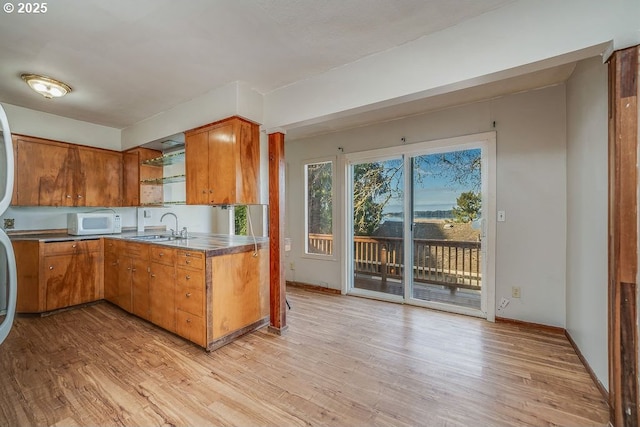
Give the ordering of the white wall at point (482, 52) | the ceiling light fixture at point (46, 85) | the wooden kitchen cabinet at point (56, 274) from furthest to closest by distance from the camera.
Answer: the wooden kitchen cabinet at point (56, 274) < the ceiling light fixture at point (46, 85) < the white wall at point (482, 52)

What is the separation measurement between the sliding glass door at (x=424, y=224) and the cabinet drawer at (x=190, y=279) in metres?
2.26

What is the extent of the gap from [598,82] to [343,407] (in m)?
2.85

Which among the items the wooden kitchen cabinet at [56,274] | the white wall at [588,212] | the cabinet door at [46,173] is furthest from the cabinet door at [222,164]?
the white wall at [588,212]

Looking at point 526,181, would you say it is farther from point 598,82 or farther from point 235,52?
point 235,52

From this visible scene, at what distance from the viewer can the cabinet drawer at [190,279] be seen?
7.73 ft

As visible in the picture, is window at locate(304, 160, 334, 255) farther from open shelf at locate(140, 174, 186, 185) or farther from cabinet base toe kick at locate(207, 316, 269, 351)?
open shelf at locate(140, 174, 186, 185)

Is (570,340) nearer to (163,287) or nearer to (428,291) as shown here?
(428,291)

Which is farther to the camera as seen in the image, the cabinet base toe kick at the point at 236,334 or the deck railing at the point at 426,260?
the deck railing at the point at 426,260

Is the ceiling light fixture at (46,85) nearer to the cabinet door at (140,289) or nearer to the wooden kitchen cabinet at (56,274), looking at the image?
the wooden kitchen cabinet at (56,274)

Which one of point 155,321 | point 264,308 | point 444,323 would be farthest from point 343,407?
point 155,321

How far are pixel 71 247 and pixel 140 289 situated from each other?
1.18 metres

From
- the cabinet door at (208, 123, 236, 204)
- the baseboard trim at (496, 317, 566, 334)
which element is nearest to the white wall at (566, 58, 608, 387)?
the baseboard trim at (496, 317, 566, 334)

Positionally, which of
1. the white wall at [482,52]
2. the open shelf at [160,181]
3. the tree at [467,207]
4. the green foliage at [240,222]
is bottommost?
the green foliage at [240,222]

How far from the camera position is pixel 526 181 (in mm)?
2834
